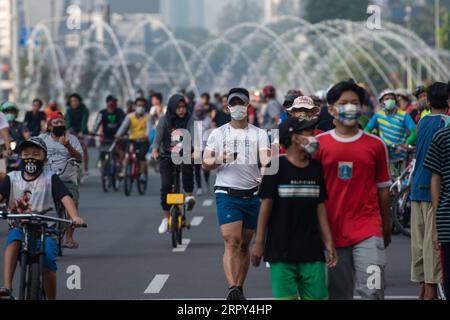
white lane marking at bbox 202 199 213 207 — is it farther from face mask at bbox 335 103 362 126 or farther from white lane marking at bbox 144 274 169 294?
face mask at bbox 335 103 362 126

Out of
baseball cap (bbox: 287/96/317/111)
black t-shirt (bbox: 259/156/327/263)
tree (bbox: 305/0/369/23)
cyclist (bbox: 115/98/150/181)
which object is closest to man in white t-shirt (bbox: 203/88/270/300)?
baseball cap (bbox: 287/96/317/111)

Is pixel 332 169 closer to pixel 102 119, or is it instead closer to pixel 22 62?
pixel 102 119

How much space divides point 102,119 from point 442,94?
16490 millimetres

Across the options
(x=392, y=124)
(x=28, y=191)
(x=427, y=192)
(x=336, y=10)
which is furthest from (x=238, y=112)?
(x=336, y=10)

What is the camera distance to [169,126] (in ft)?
56.0

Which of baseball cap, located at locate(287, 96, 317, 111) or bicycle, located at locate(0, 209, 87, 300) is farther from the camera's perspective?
baseball cap, located at locate(287, 96, 317, 111)

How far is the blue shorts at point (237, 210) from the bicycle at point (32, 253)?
7.72 feet

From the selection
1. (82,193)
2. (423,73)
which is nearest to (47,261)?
(82,193)

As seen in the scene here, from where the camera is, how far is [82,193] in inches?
1034

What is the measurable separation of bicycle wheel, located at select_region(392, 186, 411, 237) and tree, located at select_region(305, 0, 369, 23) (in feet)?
344

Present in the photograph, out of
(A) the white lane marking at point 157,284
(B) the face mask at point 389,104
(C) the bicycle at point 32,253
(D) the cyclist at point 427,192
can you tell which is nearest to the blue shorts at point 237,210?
(A) the white lane marking at point 157,284

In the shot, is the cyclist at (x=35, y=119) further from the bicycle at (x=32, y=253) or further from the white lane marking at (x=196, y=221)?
the bicycle at (x=32, y=253)

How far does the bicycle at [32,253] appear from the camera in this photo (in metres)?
9.68

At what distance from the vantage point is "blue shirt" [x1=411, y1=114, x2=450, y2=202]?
11344 mm
